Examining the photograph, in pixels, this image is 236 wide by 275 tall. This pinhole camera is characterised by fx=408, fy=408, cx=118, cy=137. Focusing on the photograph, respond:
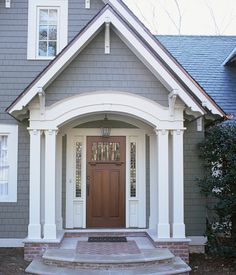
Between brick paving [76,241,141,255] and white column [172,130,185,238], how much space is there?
98 centimetres

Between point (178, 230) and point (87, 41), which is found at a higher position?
point (87, 41)

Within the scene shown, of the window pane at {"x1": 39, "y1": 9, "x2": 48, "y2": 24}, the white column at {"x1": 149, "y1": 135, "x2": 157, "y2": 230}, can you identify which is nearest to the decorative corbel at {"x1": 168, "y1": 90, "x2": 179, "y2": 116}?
the white column at {"x1": 149, "y1": 135, "x2": 157, "y2": 230}

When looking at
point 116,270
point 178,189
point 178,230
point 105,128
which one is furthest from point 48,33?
point 116,270

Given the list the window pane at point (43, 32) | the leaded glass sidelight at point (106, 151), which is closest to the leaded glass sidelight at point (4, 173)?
the leaded glass sidelight at point (106, 151)

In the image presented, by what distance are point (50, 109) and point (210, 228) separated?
15.3 ft

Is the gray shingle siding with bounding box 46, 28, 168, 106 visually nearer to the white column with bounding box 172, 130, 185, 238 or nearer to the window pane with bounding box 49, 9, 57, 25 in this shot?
the white column with bounding box 172, 130, 185, 238

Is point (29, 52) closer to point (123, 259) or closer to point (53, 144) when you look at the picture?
point (53, 144)

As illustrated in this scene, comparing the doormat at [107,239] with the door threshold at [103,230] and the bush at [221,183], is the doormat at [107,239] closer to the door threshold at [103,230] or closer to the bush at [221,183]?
the door threshold at [103,230]

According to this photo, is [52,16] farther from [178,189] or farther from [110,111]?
[178,189]

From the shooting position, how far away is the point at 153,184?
10.0 m

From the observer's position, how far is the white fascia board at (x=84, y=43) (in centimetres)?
831

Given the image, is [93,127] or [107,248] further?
[93,127]

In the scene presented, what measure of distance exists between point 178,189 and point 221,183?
1016 millimetres

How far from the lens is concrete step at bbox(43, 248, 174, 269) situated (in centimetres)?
741
